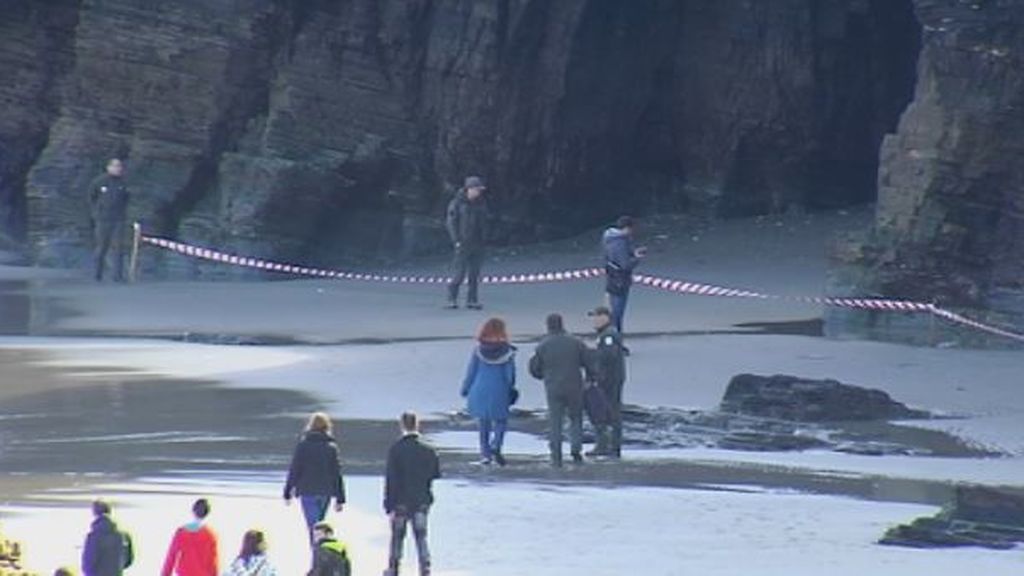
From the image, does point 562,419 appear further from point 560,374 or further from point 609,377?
point 609,377

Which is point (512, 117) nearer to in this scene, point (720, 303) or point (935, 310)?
point (720, 303)

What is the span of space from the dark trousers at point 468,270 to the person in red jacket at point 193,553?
56.2 ft

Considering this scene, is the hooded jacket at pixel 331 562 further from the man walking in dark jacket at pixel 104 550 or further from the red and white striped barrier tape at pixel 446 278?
the red and white striped barrier tape at pixel 446 278

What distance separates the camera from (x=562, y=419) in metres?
24.5

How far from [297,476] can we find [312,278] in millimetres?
20391

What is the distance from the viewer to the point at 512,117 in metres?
42.0

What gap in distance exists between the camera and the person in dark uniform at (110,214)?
39.4 m

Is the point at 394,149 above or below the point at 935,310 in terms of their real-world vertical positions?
above

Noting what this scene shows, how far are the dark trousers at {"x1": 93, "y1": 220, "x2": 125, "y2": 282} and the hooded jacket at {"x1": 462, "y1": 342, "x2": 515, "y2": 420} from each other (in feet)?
51.6

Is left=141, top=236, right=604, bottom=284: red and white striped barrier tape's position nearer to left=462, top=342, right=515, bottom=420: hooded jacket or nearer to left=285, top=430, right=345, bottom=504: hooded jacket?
left=462, top=342, right=515, bottom=420: hooded jacket

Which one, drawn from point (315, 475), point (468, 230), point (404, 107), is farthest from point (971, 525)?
point (404, 107)

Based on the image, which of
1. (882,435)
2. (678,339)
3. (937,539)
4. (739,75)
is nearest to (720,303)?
(678,339)

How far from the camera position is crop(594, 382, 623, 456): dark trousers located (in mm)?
24797

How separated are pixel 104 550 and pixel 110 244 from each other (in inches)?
876
